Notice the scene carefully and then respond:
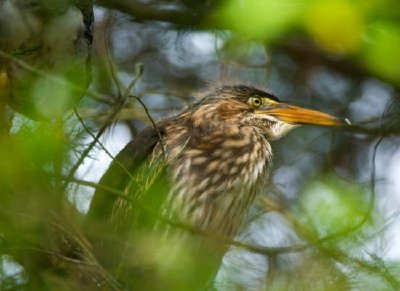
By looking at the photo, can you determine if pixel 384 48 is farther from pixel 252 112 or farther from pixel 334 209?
pixel 252 112

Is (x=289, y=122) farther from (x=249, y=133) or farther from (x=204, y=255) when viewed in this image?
(x=204, y=255)

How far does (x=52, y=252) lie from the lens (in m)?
3.29

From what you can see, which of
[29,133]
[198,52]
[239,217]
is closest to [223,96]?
[239,217]

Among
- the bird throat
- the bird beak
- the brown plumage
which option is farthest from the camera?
the bird beak

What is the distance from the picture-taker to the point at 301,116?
4.51 m

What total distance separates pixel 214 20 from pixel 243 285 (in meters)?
1.76

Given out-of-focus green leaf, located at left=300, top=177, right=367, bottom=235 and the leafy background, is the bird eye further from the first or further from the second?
out-of-focus green leaf, located at left=300, top=177, right=367, bottom=235

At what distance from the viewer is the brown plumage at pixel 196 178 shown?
3988 millimetres

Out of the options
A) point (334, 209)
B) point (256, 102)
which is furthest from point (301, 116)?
point (334, 209)

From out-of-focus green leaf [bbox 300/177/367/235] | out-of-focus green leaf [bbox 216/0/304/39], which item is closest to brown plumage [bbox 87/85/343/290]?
out-of-focus green leaf [bbox 300/177/367/235]

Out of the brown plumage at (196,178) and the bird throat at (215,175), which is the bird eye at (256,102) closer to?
the brown plumage at (196,178)

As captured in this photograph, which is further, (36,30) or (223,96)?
(223,96)

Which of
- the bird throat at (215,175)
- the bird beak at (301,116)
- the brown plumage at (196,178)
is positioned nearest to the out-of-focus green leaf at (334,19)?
the brown plumage at (196,178)

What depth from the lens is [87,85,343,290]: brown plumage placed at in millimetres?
3988
